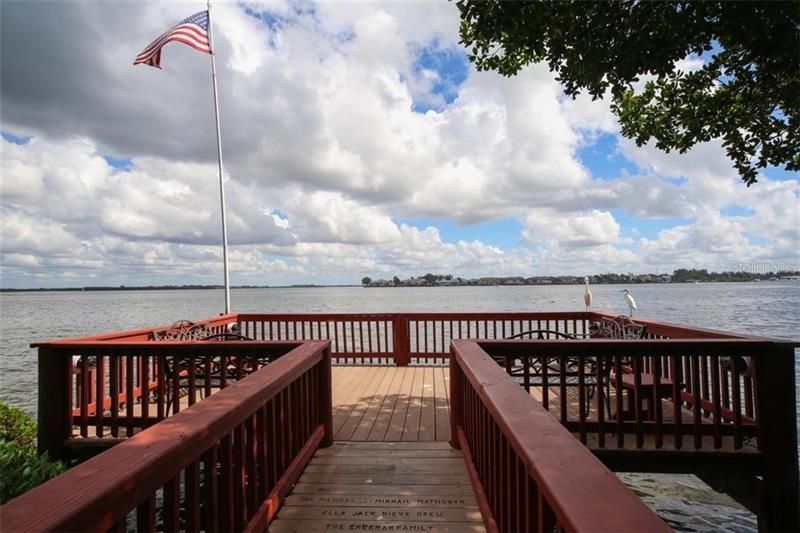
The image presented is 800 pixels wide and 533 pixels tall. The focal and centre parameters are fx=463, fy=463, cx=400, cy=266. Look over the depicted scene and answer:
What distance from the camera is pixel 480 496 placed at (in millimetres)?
2711

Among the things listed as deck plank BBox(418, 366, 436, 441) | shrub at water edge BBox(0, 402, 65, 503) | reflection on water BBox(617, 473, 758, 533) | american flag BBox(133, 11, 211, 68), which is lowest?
reflection on water BBox(617, 473, 758, 533)

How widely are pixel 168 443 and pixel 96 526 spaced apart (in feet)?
1.29

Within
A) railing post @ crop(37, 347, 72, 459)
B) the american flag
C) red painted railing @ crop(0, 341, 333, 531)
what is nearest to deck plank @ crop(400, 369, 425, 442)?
red painted railing @ crop(0, 341, 333, 531)

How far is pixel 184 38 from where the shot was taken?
31.3 feet

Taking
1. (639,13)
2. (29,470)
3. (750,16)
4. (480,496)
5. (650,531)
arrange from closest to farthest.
Result: (650,531) < (480,496) < (29,470) < (750,16) < (639,13)

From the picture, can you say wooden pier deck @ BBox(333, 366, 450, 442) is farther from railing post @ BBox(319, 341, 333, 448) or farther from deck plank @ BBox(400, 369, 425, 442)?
railing post @ BBox(319, 341, 333, 448)

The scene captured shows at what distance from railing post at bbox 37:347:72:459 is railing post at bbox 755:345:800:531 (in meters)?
5.64

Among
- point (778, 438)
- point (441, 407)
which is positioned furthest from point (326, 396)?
point (778, 438)

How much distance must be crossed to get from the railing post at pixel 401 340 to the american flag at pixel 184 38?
23.0 ft

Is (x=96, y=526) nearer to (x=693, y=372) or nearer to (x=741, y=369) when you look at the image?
(x=693, y=372)

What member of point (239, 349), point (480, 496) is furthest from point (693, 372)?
point (239, 349)

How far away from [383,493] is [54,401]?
3028 millimetres

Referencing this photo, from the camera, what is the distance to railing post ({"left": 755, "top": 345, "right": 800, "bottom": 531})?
3.46 metres

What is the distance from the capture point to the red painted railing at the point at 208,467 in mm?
1092
